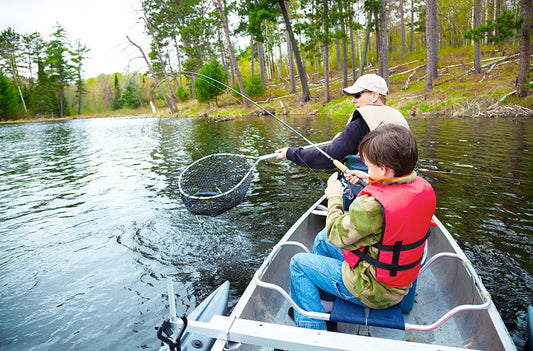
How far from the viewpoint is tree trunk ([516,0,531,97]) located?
15.3m

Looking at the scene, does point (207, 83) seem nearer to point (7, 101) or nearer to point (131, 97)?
point (7, 101)

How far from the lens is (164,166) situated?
1099cm

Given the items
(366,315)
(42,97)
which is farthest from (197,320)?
(42,97)

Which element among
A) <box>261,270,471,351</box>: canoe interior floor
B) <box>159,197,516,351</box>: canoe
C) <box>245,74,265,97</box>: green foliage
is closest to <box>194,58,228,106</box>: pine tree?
<box>245,74,265,97</box>: green foliage

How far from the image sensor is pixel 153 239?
5559 millimetres

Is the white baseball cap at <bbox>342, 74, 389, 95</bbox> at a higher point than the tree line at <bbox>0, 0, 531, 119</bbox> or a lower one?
lower

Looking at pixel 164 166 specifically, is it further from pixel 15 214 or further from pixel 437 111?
pixel 437 111

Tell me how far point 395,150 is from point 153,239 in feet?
15.3

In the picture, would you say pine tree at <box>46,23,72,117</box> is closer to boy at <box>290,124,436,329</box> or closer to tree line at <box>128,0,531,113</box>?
tree line at <box>128,0,531,113</box>

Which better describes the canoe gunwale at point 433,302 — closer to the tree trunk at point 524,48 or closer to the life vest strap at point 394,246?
the life vest strap at point 394,246

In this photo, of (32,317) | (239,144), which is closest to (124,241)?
(32,317)

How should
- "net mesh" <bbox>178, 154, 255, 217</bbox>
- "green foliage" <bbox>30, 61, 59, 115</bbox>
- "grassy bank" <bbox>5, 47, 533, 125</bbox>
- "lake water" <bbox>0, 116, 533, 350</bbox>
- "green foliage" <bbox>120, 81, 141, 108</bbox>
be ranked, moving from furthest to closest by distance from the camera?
"green foliage" <bbox>120, 81, 141, 108</bbox>
"green foliage" <bbox>30, 61, 59, 115</bbox>
"grassy bank" <bbox>5, 47, 533, 125</bbox>
"net mesh" <bbox>178, 154, 255, 217</bbox>
"lake water" <bbox>0, 116, 533, 350</bbox>

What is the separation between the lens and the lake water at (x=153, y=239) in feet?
11.9

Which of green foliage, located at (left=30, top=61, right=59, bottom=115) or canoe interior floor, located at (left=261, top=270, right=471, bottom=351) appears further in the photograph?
green foliage, located at (left=30, top=61, right=59, bottom=115)
